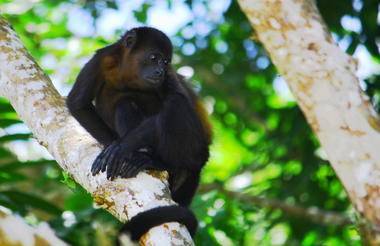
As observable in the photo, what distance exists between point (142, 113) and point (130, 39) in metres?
0.78

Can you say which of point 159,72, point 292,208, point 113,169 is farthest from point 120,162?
point 292,208

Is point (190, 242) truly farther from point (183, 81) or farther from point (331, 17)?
point (331, 17)

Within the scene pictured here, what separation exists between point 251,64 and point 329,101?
5.59 m

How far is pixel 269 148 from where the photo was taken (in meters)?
7.79

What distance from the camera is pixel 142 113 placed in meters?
5.52

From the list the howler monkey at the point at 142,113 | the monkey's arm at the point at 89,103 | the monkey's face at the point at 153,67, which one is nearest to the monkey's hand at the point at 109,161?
→ the howler monkey at the point at 142,113

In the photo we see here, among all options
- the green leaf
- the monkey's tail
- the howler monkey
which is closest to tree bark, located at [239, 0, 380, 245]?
the monkey's tail

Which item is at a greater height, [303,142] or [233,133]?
[303,142]

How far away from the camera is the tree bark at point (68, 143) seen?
3109 millimetres

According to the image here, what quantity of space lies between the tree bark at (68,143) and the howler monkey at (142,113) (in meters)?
0.12

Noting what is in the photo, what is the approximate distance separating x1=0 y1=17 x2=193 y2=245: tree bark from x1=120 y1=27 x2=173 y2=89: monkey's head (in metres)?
1.52

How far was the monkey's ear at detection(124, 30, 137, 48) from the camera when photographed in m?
5.79

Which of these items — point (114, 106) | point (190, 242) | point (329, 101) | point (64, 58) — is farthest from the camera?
point (64, 58)

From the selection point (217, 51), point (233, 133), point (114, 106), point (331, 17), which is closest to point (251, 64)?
point (217, 51)
